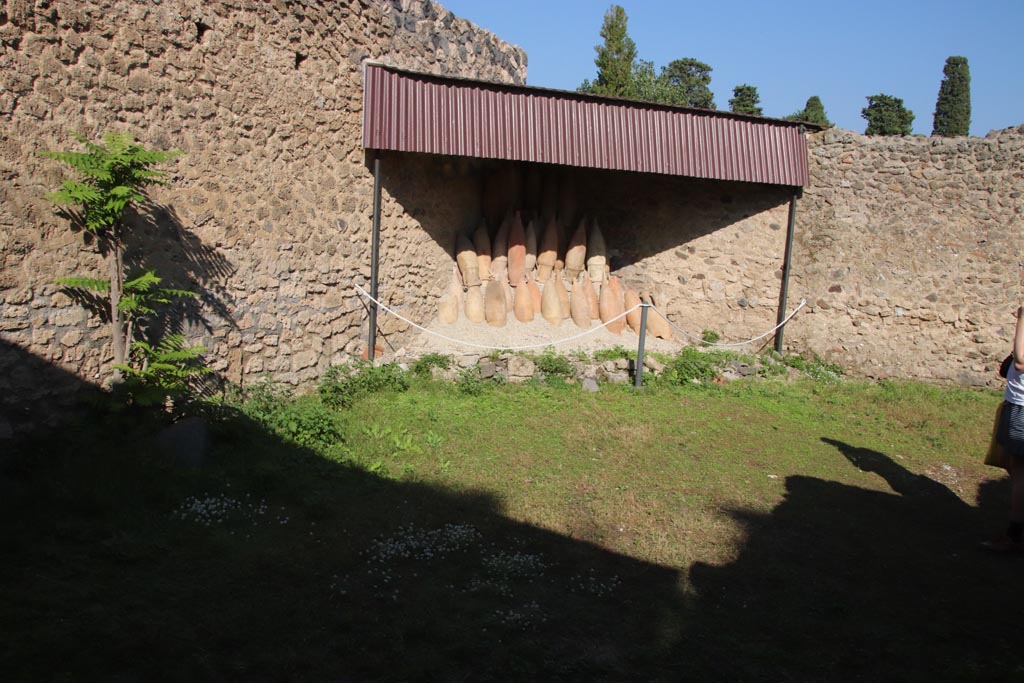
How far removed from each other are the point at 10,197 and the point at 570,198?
750 centimetres

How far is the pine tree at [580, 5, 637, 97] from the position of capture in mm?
29078

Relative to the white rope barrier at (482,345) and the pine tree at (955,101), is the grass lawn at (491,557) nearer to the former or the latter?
the white rope barrier at (482,345)

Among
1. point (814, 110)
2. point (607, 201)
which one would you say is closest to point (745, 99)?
point (814, 110)

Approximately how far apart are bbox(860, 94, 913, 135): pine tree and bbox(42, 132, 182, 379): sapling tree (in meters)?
40.9

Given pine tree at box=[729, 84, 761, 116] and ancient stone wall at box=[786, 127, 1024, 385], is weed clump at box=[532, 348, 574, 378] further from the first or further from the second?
pine tree at box=[729, 84, 761, 116]

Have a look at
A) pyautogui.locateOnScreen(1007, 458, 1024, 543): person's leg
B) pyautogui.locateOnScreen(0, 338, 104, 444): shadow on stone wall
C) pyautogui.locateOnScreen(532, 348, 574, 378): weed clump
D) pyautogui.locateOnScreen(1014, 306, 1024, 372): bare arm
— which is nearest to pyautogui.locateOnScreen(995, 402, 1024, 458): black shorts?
pyautogui.locateOnScreen(1007, 458, 1024, 543): person's leg

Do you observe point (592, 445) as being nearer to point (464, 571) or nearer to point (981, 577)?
point (464, 571)

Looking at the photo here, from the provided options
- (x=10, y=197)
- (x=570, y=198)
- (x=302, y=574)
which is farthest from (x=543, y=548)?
(x=570, y=198)

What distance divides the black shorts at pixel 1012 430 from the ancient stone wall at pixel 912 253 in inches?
232

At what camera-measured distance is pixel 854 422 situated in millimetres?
8773

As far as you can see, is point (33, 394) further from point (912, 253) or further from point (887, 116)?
point (887, 116)

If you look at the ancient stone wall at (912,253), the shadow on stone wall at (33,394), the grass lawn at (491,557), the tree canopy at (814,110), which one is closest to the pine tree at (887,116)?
the tree canopy at (814,110)

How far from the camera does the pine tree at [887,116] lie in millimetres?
39594

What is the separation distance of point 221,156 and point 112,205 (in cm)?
163
